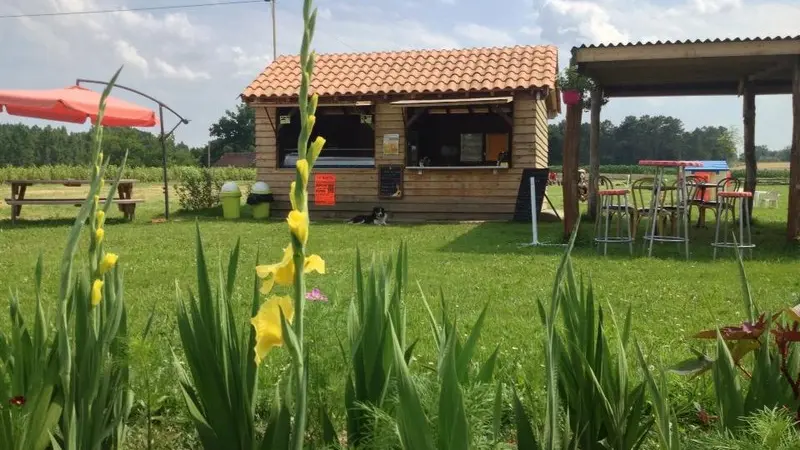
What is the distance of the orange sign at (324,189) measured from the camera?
13.3m

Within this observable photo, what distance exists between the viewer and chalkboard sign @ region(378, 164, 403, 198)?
1325cm

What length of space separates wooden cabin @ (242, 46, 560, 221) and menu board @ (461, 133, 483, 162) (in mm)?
1852

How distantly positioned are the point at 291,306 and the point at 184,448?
127 centimetres

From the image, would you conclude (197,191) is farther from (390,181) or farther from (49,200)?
(390,181)

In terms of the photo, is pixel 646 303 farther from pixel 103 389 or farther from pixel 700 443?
pixel 103 389

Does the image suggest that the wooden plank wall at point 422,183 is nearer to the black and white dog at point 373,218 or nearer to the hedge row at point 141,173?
the black and white dog at point 373,218

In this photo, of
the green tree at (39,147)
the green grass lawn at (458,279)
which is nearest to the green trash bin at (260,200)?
the green grass lawn at (458,279)

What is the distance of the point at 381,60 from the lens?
15055 mm

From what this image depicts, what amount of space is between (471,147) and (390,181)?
4050 mm

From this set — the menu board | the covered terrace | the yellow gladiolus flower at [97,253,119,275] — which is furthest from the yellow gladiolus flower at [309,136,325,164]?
the menu board

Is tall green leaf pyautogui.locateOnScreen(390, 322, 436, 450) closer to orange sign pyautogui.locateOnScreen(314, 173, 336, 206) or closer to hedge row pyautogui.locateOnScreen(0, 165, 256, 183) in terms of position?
orange sign pyautogui.locateOnScreen(314, 173, 336, 206)

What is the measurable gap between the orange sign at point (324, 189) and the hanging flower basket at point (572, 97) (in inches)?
234

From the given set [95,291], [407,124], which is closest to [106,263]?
[95,291]

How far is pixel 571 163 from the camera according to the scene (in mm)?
9023
